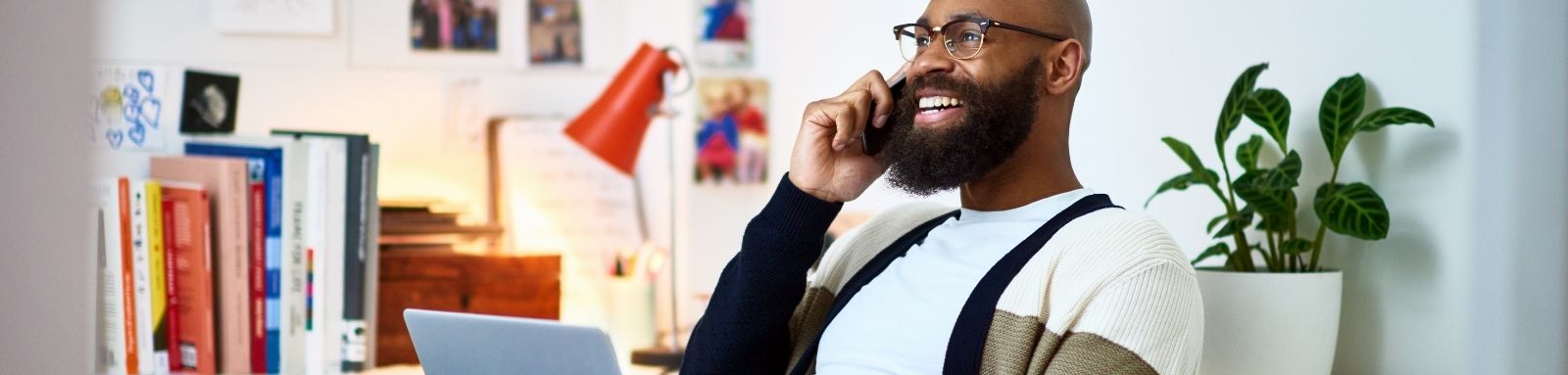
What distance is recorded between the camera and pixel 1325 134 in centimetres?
122

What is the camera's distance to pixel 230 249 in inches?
81.0

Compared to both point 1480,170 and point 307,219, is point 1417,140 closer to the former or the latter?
point 1480,170

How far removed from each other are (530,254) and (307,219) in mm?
511

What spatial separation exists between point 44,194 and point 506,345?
1059mm

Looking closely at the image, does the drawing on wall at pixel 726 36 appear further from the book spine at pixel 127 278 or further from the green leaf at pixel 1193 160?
the green leaf at pixel 1193 160

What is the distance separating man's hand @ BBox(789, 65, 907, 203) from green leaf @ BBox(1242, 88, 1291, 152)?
0.37 m

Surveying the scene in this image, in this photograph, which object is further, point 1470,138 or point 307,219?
point 307,219

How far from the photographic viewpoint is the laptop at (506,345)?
1.20 m

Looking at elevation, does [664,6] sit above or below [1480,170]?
above

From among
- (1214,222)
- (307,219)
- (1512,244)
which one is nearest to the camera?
(1512,244)

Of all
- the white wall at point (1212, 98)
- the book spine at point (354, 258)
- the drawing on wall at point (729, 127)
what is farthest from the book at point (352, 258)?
the drawing on wall at point (729, 127)

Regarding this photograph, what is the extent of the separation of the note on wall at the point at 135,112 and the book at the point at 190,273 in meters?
0.43

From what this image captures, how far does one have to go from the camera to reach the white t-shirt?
3.87ft

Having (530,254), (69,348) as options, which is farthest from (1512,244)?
(530,254)
